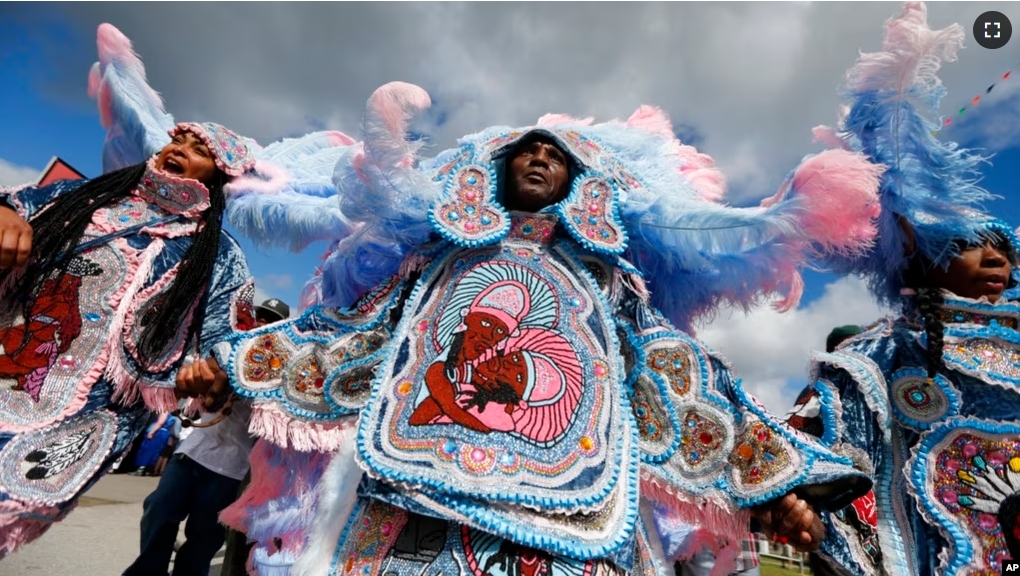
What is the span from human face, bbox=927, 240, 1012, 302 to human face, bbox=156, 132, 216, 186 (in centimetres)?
273

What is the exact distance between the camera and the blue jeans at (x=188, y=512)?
2.46 metres

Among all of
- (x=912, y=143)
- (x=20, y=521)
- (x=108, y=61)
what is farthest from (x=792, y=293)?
(x=108, y=61)

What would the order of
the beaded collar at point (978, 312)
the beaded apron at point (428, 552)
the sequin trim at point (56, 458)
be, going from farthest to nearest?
1. the beaded collar at point (978, 312)
2. the sequin trim at point (56, 458)
3. the beaded apron at point (428, 552)

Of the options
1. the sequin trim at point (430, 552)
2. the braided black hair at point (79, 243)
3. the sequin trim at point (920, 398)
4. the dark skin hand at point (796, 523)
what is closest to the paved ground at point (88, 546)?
the braided black hair at point (79, 243)

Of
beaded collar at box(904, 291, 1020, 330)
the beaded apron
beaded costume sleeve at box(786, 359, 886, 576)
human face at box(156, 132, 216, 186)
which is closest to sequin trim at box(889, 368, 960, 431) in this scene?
beaded costume sleeve at box(786, 359, 886, 576)

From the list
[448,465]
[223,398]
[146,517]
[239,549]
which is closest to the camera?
[448,465]

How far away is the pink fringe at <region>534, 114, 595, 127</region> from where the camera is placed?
2.42 m

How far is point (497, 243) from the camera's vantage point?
6.17 feet

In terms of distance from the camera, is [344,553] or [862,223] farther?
[862,223]

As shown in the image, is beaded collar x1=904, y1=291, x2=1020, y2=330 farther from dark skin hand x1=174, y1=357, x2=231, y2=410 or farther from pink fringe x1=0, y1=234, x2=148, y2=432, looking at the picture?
pink fringe x1=0, y1=234, x2=148, y2=432

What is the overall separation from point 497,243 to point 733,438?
2.92ft

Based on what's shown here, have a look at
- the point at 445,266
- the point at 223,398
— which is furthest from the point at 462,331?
the point at 223,398

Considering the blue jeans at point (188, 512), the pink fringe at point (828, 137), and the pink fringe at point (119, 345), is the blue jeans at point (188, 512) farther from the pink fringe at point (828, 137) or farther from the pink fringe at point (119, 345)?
the pink fringe at point (828, 137)

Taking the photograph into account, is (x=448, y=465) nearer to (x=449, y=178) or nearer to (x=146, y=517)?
(x=449, y=178)
